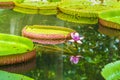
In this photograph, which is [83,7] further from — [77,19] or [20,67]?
[20,67]

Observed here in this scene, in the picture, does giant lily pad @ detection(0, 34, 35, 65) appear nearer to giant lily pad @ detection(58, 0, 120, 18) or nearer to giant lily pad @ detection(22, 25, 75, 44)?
giant lily pad @ detection(22, 25, 75, 44)

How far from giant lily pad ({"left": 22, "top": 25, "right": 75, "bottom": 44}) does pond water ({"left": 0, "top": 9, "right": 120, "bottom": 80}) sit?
15.1 inches

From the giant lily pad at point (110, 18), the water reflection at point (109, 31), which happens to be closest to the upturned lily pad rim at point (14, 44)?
the water reflection at point (109, 31)

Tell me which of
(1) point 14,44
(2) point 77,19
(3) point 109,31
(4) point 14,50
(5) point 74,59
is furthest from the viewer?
(2) point 77,19

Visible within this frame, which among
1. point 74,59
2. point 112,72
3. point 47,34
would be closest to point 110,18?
point 47,34

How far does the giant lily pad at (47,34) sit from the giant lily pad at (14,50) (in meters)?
1.42

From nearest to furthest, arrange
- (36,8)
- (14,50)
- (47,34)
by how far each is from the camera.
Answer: (14,50)
(47,34)
(36,8)

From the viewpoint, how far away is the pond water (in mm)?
5359

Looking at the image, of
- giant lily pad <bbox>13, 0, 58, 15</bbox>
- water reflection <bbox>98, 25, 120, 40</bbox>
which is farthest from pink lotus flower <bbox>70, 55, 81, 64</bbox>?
giant lily pad <bbox>13, 0, 58, 15</bbox>

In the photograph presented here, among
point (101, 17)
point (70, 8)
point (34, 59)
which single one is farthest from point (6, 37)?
point (70, 8)

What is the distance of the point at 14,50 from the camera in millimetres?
5469

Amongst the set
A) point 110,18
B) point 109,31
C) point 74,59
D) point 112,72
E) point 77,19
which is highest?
point 112,72

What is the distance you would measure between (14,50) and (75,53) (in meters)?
1.39

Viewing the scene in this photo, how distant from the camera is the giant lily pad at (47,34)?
7.55m
